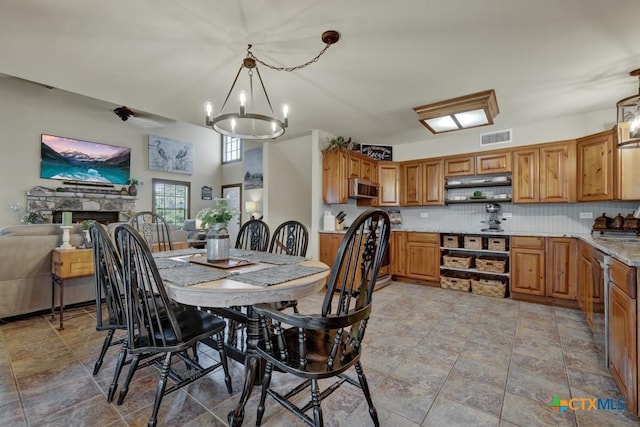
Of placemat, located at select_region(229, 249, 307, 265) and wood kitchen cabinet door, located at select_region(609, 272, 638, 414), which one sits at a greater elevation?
placemat, located at select_region(229, 249, 307, 265)

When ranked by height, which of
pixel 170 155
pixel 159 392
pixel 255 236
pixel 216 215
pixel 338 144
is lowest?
pixel 159 392

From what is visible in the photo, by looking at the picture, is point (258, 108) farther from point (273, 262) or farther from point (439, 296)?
point (439, 296)

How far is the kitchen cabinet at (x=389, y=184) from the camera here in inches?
206

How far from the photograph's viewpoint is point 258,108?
3.76 metres

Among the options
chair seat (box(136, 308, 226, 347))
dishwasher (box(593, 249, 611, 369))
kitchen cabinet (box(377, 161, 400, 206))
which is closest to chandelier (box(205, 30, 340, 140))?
chair seat (box(136, 308, 226, 347))

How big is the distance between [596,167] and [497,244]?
4.75 feet

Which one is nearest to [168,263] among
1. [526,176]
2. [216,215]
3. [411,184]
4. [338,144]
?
[216,215]

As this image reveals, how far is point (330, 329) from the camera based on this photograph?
4.18ft

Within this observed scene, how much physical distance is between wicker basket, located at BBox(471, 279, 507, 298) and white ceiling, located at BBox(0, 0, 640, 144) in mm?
2360

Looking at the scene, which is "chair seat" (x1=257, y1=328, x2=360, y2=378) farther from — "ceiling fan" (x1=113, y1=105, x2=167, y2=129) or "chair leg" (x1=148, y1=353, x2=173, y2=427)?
"ceiling fan" (x1=113, y1=105, x2=167, y2=129)

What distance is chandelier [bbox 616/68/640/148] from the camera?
96.2 inches

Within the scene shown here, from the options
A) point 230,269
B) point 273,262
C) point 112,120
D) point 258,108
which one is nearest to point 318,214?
point 258,108

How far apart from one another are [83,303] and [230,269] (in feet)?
9.56

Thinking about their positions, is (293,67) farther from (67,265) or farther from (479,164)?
(479,164)
